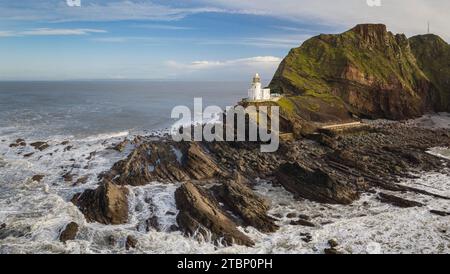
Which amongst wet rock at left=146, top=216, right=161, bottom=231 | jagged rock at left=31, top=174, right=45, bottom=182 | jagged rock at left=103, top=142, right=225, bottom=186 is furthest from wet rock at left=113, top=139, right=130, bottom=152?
wet rock at left=146, top=216, right=161, bottom=231

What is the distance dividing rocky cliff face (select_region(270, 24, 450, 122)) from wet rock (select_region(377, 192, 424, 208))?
3052 centimetres

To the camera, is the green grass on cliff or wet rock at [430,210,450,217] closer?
wet rock at [430,210,450,217]

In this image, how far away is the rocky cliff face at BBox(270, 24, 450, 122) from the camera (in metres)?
71.1

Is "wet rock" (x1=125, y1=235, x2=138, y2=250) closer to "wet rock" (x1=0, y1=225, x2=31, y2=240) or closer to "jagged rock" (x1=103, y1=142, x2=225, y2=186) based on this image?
"wet rock" (x1=0, y1=225, x2=31, y2=240)

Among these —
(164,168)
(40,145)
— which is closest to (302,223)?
(164,168)

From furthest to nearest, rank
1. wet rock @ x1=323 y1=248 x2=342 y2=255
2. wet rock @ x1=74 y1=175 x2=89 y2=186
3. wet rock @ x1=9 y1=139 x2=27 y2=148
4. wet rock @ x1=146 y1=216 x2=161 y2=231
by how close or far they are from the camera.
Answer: wet rock @ x1=9 y1=139 x2=27 y2=148
wet rock @ x1=74 y1=175 x2=89 y2=186
wet rock @ x1=146 y1=216 x2=161 y2=231
wet rock @ x1=323 y1=248 x2=342 y2=255

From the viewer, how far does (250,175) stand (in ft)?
132

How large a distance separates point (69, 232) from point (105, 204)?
12.6ft

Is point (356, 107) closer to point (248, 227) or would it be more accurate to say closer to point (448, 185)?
point (448, 185)

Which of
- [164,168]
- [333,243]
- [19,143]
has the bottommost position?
[333,243]

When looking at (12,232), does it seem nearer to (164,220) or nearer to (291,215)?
(164,220)

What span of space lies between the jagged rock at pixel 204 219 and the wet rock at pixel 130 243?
3.35 meters
